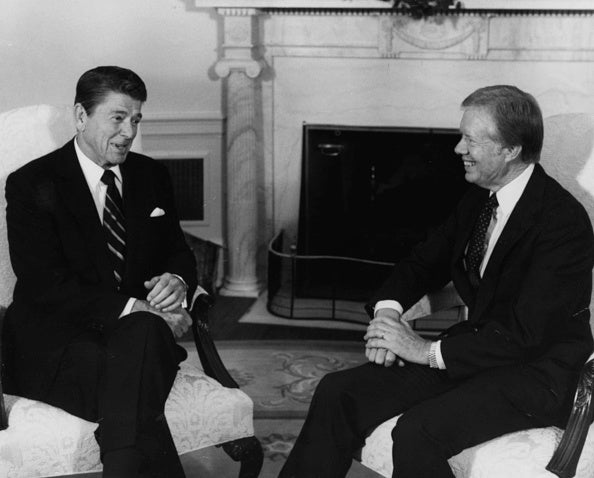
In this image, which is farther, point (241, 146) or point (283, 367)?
point (241, 146)

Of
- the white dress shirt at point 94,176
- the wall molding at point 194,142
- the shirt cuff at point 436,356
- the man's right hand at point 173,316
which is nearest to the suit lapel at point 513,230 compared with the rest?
the shirt cuff at point 436,356

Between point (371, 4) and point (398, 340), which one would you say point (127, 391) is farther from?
point (371, 4)

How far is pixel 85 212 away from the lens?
2.33 metres

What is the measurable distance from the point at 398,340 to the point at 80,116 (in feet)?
3.37

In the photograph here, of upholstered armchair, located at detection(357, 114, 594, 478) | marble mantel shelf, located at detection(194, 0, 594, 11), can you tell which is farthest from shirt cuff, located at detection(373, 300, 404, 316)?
marble mantel shelf, located at detection(194, 0, 594, 11)

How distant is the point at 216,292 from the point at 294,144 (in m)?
0.89

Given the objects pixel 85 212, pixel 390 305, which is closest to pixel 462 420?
pixel 390 305

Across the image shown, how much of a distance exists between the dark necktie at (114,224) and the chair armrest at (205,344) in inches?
9.0

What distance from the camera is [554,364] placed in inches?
79.0

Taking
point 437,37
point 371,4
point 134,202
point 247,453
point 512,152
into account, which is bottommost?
point 247,453

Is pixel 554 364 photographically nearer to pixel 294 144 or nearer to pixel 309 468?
pixel 309 468

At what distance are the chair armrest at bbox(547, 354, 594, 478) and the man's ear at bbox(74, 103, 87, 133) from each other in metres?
1.40

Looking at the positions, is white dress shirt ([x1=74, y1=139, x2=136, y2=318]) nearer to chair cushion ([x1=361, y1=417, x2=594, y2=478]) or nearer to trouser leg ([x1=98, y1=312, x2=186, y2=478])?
trouser leg ([x1=98, y1=312, x2=186, y2=478])

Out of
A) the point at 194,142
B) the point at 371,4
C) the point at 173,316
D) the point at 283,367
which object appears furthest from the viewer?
the point at 194,142
